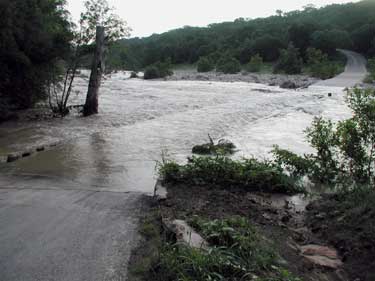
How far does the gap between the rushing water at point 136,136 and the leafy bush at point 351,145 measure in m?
2.75

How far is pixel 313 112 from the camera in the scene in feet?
57.7

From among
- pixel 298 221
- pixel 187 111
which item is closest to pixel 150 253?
pixel 298 221

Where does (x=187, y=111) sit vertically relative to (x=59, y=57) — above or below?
below

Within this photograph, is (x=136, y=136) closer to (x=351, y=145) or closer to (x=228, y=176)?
(x=228, y=176)

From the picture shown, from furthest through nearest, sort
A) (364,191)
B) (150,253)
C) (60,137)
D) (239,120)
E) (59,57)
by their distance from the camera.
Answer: (239,120) → (59,57) → (60,137) → (364,191) → (150,253)

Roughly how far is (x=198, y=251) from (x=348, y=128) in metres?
3.93

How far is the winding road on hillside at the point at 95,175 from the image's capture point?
3.72 m

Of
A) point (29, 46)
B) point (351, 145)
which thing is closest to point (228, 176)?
point (351, 145)

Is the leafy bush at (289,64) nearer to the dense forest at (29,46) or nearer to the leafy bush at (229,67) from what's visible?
the leafy bush at (229,67)

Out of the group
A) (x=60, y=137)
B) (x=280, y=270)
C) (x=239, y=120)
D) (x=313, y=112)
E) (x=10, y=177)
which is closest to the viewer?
(x=280, y=270)

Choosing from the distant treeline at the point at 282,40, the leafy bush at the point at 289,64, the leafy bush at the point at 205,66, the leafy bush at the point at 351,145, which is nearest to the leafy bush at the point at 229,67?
the leafy bush at the point at 205,66

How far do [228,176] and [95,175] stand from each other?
267 centimetres

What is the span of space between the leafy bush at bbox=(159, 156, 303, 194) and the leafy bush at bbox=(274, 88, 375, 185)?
0.67m

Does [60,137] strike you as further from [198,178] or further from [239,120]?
[239,120]
